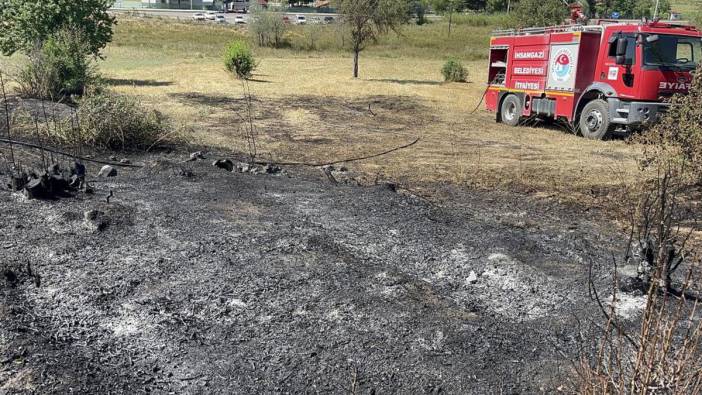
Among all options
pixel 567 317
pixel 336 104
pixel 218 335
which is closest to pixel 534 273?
pixel 567 317

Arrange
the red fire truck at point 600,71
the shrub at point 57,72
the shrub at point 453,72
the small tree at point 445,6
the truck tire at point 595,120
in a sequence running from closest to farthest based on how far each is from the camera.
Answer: the red fire truck at point 600,71 → the truck tire at point 595,120 → the shrub at point 57,72 → the shrub at point 453,72 → the small tree at point 445,6

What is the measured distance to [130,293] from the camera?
499 centimetres

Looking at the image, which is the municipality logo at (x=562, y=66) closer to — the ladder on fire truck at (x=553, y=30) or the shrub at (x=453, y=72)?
the ladder on fire truck at (x=553, y=30)

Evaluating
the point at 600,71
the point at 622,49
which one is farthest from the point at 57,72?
the point at 622,49

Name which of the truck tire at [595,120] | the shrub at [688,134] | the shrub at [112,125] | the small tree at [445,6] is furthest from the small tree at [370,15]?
the small tree at [445,6]

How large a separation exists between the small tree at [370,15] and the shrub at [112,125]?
57.3ft

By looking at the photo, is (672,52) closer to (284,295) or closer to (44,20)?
(284,295)

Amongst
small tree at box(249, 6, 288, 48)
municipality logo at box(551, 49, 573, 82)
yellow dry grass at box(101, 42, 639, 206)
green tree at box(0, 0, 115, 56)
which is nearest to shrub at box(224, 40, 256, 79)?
yellow dry grass at box(101, 42, 639, 206)

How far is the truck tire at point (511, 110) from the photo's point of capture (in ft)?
56.5

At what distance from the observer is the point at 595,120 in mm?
14562

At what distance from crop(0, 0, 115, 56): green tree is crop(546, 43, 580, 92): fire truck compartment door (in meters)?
14.2

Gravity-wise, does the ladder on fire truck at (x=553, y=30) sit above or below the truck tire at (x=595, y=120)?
above

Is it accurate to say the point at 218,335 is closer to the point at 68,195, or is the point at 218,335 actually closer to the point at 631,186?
the point at 68,195

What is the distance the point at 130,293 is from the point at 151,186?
3367mm
